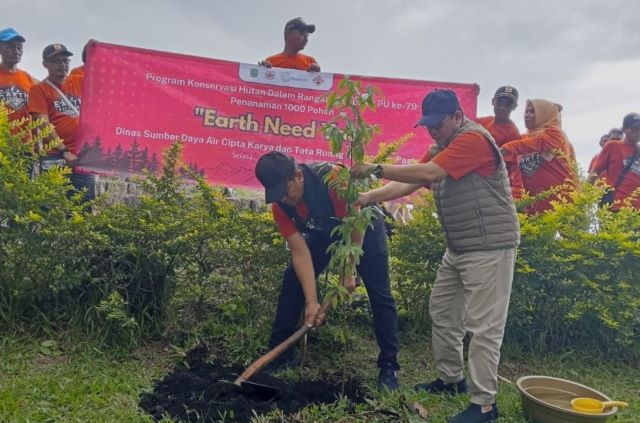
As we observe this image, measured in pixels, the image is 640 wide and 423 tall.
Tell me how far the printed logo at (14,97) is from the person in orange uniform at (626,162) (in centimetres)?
593

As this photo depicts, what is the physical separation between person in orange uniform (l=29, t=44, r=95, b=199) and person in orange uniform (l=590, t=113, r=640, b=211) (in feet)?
17.8

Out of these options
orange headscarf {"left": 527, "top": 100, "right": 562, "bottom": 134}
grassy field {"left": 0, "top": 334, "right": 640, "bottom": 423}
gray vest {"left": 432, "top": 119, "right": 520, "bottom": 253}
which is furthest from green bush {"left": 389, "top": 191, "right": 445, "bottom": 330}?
orange headscarf {"left": 527, "top": 100, "right": 562, "bottom": 134}

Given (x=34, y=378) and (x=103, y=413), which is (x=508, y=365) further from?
(x=34, y=378)

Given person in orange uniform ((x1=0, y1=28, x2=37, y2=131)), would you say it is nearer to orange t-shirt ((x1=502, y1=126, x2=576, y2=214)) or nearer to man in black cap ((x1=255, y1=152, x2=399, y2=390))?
man in black cap ((x1=255, y1=152, x2=399, y2=390))

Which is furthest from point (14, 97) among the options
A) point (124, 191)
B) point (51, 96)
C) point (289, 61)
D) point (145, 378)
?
point (145, 378)

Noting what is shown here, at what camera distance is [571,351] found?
433 centimetres

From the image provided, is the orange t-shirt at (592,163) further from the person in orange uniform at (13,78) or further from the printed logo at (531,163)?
the person in orange uniform at (13,78)

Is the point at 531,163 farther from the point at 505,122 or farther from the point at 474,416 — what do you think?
the point at 474,416

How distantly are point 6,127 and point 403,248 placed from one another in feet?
10.4

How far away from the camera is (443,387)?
11.8 feet

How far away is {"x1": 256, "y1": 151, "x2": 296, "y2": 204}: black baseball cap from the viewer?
10.0ft

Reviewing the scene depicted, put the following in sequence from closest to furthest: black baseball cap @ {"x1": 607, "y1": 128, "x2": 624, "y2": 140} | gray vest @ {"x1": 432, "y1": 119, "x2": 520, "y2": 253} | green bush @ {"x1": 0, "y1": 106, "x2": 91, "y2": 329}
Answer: gray vest @ {"x1": 432, "y1": 119, "x2": 520, "y2": 253}, green bush @ {"x1": 0, "y1": 106, "x2": 91, "y2": 329}, black baseball cap @ {"x1": 607, "y1": 128, "x2": 624, "y2": 140}

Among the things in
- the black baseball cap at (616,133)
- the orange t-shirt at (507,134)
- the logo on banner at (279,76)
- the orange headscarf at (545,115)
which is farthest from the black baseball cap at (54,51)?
the black baseball cap at (616,133)

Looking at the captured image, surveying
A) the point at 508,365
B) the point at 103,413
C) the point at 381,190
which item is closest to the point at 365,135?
the point at 381,190
